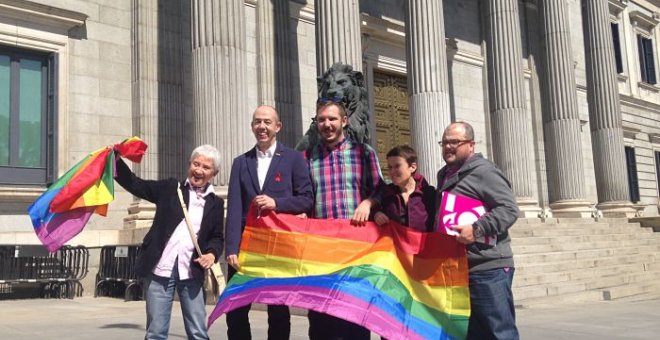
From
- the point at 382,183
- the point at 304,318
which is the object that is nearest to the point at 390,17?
the point at 304,318

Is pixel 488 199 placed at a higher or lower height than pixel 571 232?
higher

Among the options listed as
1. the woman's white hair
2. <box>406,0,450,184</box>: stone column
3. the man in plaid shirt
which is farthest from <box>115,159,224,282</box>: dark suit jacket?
<box>406,0,450,184</box>: stone column

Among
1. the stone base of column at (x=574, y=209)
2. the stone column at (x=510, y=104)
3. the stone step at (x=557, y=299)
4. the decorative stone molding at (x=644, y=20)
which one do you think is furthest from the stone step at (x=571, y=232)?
the decorative stone molding at (x=644, y=20)

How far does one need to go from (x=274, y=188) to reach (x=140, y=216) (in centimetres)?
990

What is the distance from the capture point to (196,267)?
182 inches

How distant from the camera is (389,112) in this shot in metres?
21.2

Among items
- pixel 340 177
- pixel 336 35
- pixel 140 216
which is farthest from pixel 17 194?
pixel 340 177

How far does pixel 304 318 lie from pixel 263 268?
479 cm

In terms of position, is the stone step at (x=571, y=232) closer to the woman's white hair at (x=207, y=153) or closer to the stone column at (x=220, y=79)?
the stone column at (x=220, y=79)

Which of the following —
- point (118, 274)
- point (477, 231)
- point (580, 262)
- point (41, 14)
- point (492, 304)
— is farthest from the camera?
point (580, 262)

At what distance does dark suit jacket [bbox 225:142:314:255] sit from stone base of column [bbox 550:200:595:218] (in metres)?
17.6

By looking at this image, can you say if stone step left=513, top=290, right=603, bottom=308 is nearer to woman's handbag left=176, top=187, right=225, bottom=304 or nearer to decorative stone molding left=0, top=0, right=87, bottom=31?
woman's handbag left=176, top=187, right=225, bottom=304

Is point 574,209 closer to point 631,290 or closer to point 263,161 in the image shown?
point 631,290

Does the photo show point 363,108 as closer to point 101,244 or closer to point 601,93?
point 101,244
